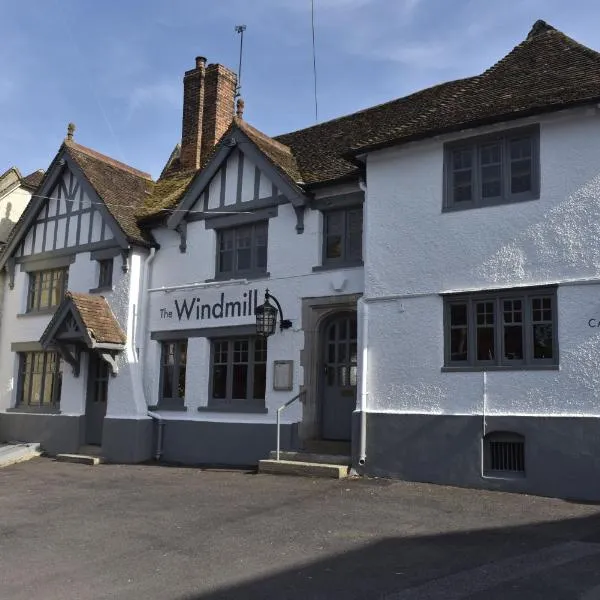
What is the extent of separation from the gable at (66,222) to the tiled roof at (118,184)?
0.38 metres

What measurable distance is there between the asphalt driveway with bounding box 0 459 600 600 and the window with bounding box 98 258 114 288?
21.0ft

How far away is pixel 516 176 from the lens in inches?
474

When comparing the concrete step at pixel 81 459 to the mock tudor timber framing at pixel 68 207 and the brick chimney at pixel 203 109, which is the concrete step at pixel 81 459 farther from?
the brick chimney at pixel 203 109

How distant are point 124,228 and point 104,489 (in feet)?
22.1

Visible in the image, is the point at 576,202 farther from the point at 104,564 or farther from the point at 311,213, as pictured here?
the point at 104,564

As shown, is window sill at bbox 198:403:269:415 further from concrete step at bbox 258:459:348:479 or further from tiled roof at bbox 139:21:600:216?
tiled roof at bbox 139:21:600:216

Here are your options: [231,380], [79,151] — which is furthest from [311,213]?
[79,151]

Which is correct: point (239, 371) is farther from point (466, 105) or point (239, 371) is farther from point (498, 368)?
point (466, 105)

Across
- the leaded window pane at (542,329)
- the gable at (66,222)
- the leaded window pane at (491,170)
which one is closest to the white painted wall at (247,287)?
the gable at (66,222)

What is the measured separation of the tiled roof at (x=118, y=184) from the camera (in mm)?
17344

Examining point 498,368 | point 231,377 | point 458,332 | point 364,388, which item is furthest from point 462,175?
point 231,377

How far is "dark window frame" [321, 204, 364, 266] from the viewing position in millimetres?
14172

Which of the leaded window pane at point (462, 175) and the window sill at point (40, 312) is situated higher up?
the leaded window pane at point (462, 175)

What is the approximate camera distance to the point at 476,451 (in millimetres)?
11578
